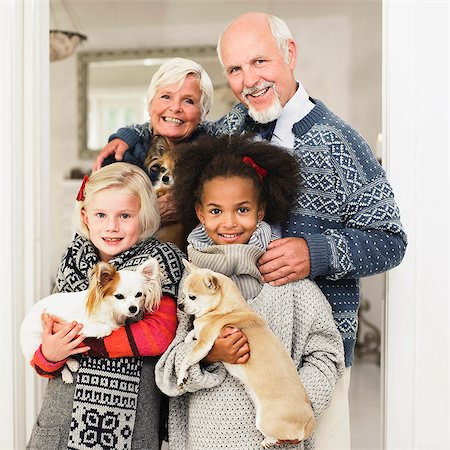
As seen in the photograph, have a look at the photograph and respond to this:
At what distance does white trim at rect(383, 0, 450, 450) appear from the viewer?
154 cm

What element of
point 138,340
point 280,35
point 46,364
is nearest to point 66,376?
point 46,364

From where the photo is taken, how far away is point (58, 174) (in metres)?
4.15

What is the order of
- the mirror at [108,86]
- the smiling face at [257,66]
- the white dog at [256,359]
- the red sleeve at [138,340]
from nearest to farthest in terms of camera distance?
the white dog at [256,359] → the red sleeve at [138,340] → the smiling face at [257,66] → the mirror at [108,86]

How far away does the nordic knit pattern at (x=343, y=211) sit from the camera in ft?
4.51

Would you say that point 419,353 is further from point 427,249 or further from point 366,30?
point 366,30

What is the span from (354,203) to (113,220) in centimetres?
54

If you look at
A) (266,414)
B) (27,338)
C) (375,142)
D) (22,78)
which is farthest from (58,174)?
(266,414)

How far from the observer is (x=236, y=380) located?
1.27m

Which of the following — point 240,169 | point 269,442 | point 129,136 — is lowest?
point 269,442

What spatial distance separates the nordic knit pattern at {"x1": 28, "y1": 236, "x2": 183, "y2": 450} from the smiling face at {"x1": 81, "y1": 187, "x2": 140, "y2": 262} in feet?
0.09

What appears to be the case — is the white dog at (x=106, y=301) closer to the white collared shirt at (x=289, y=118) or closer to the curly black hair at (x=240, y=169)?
the curly black hair at (x=240, y=169)

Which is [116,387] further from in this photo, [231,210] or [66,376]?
[231,210]

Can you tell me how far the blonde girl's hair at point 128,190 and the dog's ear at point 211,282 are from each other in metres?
0.23

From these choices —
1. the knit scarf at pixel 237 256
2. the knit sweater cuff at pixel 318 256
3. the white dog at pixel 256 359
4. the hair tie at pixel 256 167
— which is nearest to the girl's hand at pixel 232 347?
the white dog at pixel 256 359
